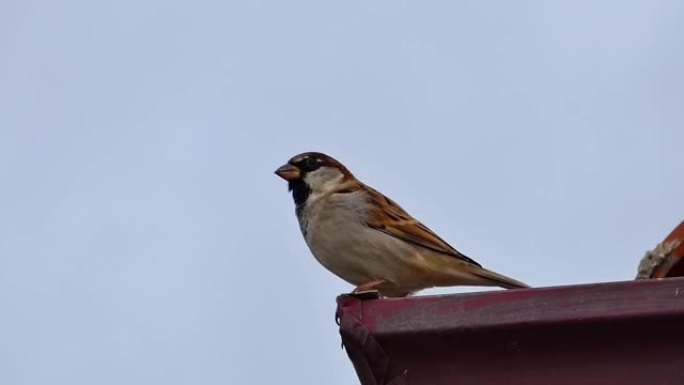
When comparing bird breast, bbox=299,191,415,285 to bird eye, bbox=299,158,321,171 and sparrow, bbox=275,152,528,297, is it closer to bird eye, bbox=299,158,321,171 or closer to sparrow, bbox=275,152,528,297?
sparrow, bbox=275,152,528,297

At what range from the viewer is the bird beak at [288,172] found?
15.1 ft

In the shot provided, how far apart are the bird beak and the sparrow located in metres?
0.20

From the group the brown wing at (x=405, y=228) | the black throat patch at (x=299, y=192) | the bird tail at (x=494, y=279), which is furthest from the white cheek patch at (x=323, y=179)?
the bird tail at (x=494, y=279)

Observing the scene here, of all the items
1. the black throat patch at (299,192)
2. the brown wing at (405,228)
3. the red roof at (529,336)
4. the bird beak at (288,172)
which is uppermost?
the bird beak at (288,172)

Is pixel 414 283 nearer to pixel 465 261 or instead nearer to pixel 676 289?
pixel 465 261

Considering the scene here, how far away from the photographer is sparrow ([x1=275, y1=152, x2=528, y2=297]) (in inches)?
159

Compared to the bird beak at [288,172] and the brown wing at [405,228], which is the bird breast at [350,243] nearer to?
the brown wing at [405,228]

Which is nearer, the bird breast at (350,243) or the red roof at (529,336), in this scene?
the red roof at (529,336)

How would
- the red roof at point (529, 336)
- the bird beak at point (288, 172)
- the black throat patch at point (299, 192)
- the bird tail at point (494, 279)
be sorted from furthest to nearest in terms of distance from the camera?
1. the bird beak at point (288, 172)
2. the black throat patch at point (299, 192)
3. the bird tail at point (494, 279)
4. the red roof at point (529, 336)

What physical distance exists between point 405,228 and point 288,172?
59 centimetres

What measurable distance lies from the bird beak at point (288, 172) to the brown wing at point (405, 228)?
373 mm

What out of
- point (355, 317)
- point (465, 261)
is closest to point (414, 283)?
point (465, 261)

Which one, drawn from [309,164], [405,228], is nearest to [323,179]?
[309,164]

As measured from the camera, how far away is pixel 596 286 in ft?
6.39
